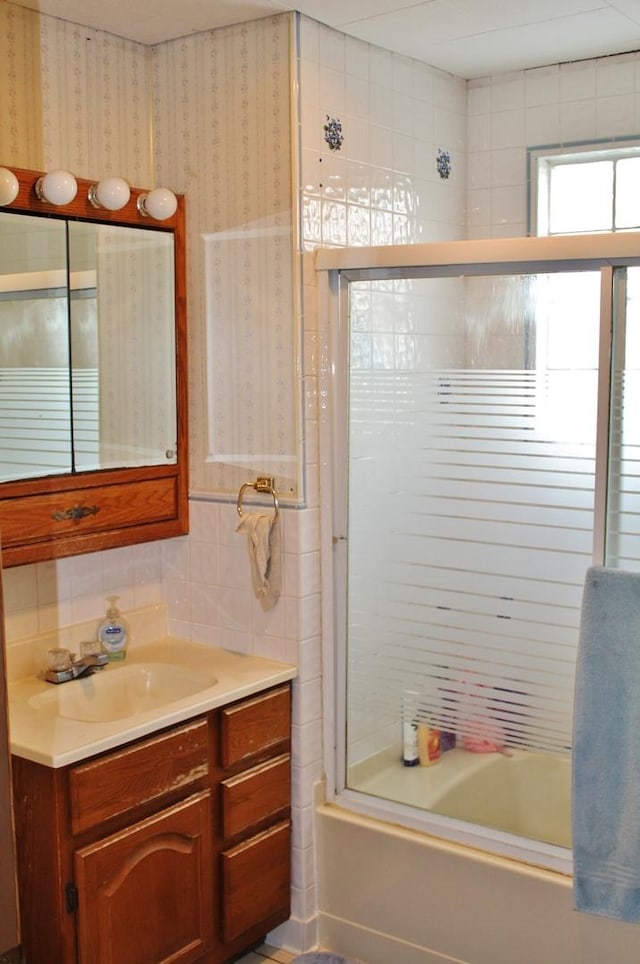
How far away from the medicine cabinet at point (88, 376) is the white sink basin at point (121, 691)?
338mm

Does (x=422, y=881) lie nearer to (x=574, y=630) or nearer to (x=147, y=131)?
(x=574, y=630)

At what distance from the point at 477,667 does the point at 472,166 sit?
163cm

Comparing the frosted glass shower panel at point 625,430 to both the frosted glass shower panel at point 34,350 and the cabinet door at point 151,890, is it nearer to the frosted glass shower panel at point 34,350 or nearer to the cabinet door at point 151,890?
the cabinet door at point 151,890

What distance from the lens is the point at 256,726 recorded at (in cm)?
263

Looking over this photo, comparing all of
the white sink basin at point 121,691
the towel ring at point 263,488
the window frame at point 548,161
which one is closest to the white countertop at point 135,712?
the white sink basin at point 121,691

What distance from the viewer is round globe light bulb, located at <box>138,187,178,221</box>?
263 cm

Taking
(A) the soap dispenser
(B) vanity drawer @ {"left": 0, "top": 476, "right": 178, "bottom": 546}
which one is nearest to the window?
(B) vanity drawer @ {"left": 0, "top": 476, "right": 178, "bottom": 546}

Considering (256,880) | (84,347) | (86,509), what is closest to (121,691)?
(86,509)

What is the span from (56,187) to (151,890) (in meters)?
1.62

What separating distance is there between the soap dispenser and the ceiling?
150cm

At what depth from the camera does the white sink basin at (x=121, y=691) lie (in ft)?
8.28

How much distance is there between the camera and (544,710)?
8.13 ft

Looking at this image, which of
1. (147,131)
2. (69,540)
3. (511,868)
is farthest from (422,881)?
(147,131)

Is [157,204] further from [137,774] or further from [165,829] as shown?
[165,829]
